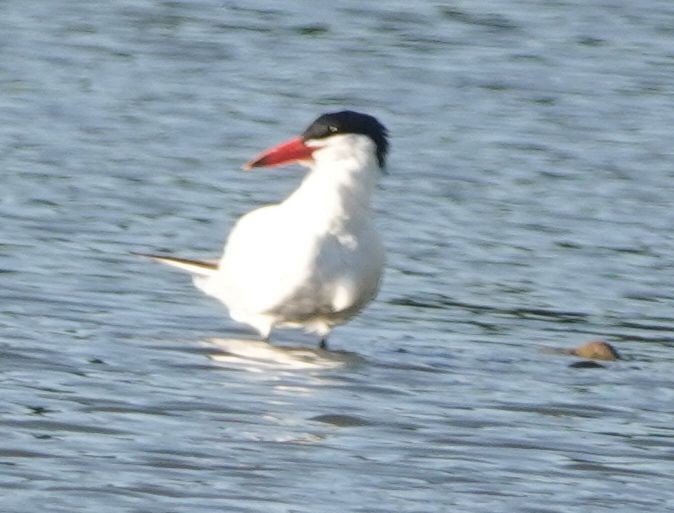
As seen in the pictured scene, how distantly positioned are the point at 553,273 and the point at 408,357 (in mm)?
1828

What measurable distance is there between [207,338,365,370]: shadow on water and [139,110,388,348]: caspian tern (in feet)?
0.27

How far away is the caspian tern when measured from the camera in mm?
8242

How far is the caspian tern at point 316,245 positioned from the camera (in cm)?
824

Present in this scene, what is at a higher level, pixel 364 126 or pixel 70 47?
pixel 364 126

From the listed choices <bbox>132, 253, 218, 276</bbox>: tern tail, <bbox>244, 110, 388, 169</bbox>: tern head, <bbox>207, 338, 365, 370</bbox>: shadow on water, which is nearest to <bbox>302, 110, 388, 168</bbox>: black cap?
<bbox>244, 110, 388, 169</bbox>: tern head

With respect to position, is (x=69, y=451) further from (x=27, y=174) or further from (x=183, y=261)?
(x=27, y=174)

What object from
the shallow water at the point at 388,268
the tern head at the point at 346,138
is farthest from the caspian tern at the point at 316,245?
the shallow water at the point at 388,268

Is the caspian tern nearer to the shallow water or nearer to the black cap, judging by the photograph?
the black cap

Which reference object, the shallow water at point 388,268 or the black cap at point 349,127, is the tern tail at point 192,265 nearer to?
the shallow water at point 388,268

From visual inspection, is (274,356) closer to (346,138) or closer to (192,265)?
(192,265)

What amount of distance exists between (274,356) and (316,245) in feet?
1.58

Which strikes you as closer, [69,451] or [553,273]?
[69,451]

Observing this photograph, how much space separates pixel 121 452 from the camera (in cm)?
641

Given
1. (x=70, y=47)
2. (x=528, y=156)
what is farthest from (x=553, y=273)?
(x=70, y=47)
